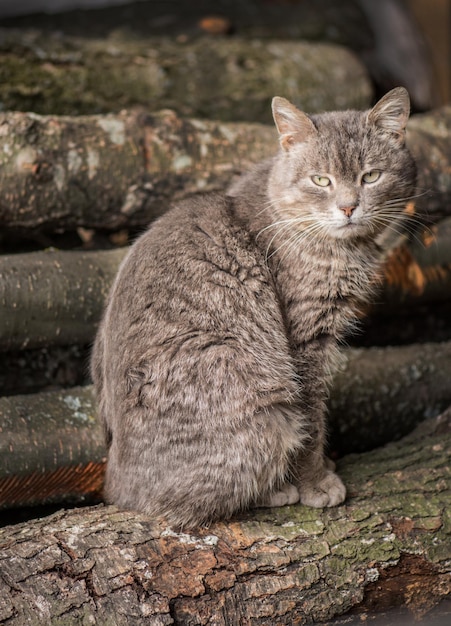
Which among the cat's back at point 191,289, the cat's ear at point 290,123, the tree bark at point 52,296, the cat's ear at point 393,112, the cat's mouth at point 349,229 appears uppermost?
the cat's ear at point 393,112

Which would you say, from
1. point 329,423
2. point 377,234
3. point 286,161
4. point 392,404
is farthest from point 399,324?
point 286,161

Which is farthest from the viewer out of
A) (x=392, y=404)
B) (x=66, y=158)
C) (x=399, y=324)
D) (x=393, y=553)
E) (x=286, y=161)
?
(x=399, y=324)

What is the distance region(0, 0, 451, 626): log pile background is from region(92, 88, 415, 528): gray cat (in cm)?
19

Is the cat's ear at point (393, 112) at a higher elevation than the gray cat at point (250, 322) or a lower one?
higher

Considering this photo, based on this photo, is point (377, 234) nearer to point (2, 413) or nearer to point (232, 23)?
point (2, 413)

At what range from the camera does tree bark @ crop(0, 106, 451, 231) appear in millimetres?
3758

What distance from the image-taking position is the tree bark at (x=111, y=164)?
12.3 ft

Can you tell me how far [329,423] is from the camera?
4027 millimetres

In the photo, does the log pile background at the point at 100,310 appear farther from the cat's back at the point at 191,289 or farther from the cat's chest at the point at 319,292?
the cat's back at the point at 191,289

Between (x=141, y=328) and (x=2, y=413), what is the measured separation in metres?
0.83

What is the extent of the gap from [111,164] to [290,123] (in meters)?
1.15

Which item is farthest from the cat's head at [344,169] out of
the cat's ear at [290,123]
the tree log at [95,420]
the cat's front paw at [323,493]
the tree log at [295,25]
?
the tree log at [295,25]

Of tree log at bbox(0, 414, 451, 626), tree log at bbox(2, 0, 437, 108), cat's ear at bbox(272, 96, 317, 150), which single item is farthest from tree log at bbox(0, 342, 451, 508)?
tree log at bbox(2, 0, 437, 108)

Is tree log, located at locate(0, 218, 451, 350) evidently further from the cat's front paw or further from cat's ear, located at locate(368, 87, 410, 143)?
cat's ear, located at locate(368, 87, 410, 143)
